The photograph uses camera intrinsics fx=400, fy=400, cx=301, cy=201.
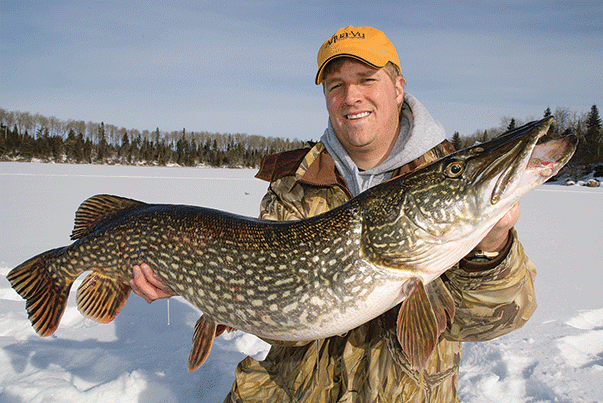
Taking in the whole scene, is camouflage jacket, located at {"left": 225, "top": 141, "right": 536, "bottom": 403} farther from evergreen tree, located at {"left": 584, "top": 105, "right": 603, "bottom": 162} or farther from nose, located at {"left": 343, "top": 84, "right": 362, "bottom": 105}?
evergreen tree, located at {"left": 584, "top": 105, "right": 603, "bottom": 162}

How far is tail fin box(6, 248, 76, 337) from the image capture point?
1.88 m

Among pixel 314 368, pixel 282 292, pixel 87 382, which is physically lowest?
pixel 87 382

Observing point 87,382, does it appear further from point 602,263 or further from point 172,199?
point 172,199

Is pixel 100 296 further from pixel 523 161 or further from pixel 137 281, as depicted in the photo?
pixel 523 161

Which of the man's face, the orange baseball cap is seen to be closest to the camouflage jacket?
the man's face

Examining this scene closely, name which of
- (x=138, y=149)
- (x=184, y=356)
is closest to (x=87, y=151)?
(x=138, y=149)

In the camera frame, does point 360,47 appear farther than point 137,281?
Yes

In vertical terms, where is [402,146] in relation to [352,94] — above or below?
below

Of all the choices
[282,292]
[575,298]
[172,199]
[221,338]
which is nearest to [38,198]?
[172,199]

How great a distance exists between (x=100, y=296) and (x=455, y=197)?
5.42 feet

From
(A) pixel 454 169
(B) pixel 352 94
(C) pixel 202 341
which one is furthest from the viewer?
(B) pixel 352 94

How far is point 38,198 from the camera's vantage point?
27.6ft

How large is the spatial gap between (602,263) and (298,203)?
4.01 metres

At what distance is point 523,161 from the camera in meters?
1.20
